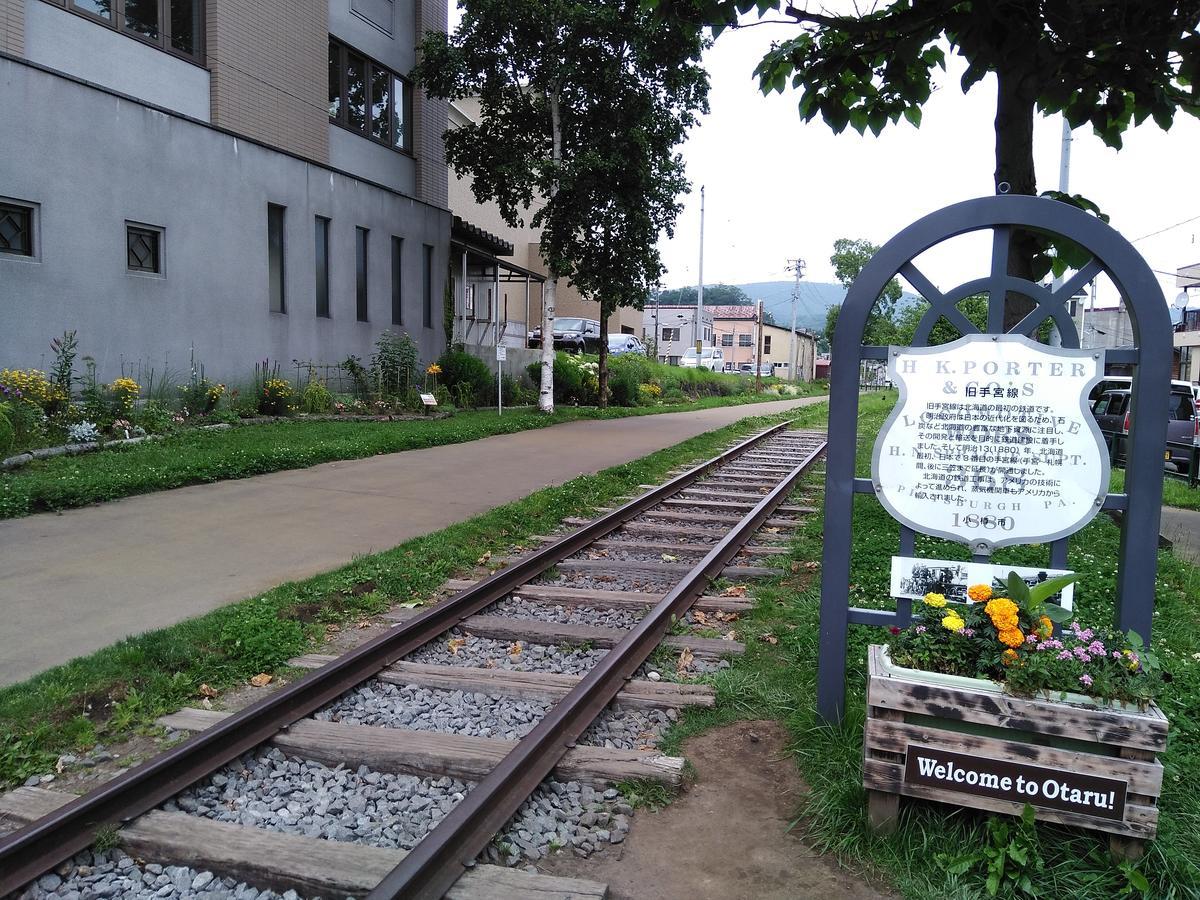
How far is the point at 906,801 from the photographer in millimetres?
3393

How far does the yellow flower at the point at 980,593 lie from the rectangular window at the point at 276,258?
52.7 feet

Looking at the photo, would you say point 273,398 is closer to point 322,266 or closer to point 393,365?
point 393,365

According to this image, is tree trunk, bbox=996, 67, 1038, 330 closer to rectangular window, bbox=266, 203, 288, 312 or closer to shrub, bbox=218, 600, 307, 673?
shrub, bbox=218, 600, 307, 673

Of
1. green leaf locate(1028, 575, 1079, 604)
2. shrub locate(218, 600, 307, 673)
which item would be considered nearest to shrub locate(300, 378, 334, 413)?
shrub locate(218, 600, 307, 673)

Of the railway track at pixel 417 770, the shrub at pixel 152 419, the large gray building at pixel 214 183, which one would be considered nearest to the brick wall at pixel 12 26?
the large gray building at pixel 214 183

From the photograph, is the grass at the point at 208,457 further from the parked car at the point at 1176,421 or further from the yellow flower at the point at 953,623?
the parked car at the point at 1176,421

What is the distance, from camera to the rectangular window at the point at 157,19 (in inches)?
546

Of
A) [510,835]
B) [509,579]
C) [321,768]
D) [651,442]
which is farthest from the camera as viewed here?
[651,442]

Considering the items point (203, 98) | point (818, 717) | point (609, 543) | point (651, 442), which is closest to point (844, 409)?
point (818, 717)

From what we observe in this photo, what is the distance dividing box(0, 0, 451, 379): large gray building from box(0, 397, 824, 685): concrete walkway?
4457 millimetres

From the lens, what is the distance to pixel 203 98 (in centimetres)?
1600

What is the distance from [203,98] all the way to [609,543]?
12537 mm

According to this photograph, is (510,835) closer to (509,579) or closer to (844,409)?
(844,409)

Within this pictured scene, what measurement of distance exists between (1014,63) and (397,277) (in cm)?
1698
